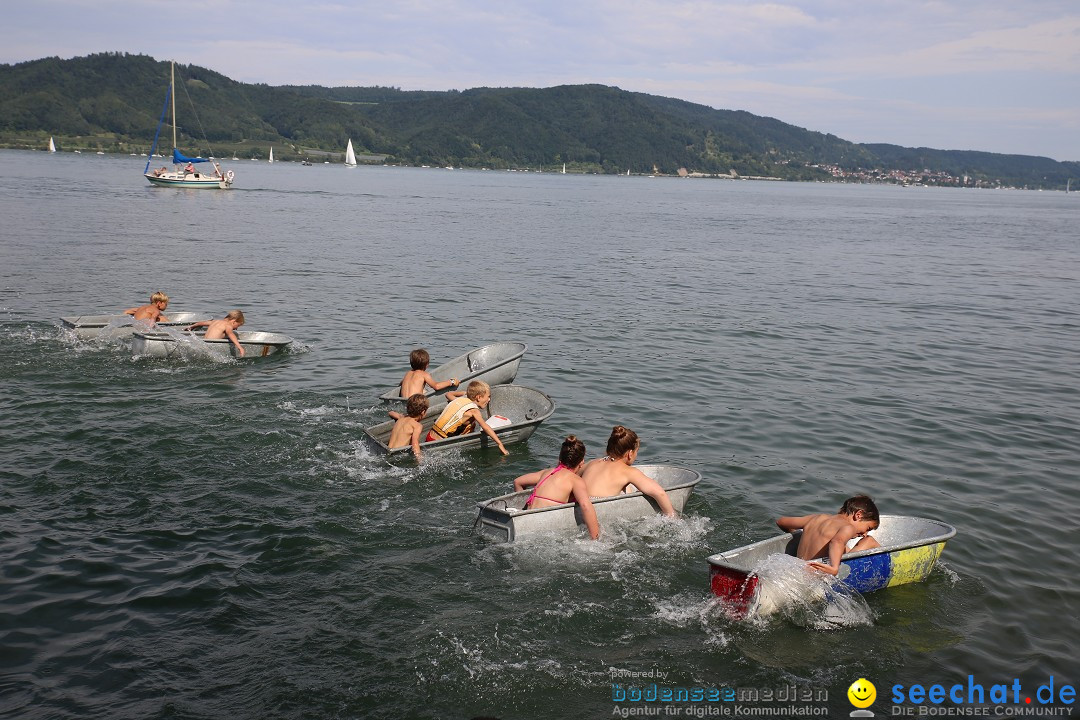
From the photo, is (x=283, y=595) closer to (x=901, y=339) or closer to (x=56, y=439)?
(x=56, y=439)

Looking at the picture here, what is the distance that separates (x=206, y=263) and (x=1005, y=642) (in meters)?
33.6

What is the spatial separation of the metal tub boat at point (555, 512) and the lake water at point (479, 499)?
0.71 ft

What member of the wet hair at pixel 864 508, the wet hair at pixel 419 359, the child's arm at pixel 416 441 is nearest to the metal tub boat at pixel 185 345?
the wet hair at pixel 419 359

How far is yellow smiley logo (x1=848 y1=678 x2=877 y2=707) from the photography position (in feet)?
25.6

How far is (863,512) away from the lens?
8.99 m

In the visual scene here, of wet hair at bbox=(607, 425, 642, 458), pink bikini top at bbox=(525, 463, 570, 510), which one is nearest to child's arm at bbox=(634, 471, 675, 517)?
wet hair at bbox=(607, 425, 642, 458)

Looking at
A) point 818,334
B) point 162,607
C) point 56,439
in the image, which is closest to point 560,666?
point 162,607

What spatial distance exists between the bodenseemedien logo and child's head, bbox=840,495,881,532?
1699 millimetres

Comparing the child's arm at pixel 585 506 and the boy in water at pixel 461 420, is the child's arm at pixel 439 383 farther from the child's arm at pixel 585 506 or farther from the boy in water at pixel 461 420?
the child's arm at pixel 585 506

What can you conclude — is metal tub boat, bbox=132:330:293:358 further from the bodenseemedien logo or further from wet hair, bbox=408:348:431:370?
the bodenseemedien logo

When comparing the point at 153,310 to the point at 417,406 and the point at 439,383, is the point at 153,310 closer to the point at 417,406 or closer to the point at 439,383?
the point at 439,383

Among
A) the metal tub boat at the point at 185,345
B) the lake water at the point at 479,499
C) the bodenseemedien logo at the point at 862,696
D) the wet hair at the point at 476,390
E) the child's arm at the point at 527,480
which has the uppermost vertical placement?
the wet hair at the point at 476,390

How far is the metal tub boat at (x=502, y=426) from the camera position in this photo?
13.2 metres

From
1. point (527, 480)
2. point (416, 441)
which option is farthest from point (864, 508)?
point (416, 441)
